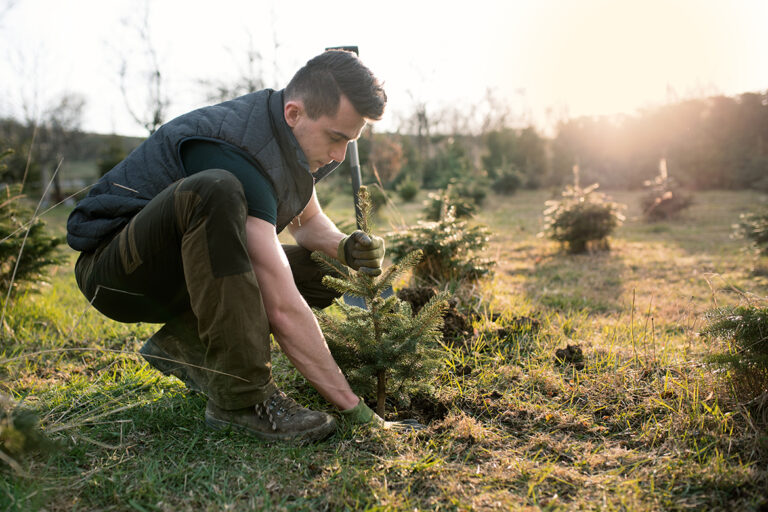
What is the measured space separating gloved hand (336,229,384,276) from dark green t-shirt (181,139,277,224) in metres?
0.37

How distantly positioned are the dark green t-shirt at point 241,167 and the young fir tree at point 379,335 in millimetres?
272

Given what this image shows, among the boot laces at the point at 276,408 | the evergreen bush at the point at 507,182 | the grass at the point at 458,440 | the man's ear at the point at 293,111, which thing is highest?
the man's ear at the point at 293,111

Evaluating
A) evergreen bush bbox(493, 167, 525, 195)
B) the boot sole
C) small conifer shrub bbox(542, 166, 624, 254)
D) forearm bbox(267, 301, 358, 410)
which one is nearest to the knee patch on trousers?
forearm bbox(267, 301, 358, 410)

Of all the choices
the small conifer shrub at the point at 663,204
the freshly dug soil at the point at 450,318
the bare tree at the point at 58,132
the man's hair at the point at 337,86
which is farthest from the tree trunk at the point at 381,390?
the bare tree at the point at 58,132

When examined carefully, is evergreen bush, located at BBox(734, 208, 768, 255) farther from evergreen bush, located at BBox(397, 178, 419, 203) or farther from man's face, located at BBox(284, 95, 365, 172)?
evergreen bush, located at BBox(397, 178, 419, 203)

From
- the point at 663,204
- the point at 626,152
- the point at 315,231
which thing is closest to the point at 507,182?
the point at 626,152

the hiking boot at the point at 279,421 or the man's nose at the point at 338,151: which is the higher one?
the man's nose at the point at 338,151

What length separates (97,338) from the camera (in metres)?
3.03

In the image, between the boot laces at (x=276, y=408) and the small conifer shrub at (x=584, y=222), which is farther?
the small conifer shrub at (x=584, y=222)

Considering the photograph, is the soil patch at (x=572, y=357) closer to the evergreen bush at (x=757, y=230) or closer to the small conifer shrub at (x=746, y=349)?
the small conifer shrub at (x=746, y=349)

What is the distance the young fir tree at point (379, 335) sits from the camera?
76.9 inches

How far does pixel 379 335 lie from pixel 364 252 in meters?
0.36

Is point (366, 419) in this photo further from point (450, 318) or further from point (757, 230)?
point (757, 230)

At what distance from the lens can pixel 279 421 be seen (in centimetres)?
182
